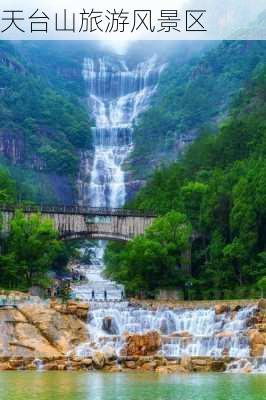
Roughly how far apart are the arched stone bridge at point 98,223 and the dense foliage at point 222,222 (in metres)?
2.06

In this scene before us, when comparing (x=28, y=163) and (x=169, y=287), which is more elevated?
(x=28, y=163)

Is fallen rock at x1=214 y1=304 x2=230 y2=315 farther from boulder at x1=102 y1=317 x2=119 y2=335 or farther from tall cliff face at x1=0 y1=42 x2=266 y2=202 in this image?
tall cliff face at x1=0 y1=42 x2=266 y2=202

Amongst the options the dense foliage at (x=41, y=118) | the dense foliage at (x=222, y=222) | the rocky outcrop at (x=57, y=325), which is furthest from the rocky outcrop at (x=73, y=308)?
the dense foliage at (x=41, y=118)

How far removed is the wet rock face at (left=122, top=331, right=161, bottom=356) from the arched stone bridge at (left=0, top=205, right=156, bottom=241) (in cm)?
3084

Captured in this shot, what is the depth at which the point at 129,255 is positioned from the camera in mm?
90438

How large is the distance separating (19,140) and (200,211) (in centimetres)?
6979

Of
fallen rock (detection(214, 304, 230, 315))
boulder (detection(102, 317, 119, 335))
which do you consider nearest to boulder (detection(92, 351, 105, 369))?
boulder (detection(102, 317, 119, 335))

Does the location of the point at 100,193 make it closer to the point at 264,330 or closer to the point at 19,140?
the point at 19,140

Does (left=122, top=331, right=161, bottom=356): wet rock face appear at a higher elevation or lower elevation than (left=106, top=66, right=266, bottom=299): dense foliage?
lower

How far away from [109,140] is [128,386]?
12352 centimetres

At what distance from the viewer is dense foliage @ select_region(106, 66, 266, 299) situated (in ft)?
287

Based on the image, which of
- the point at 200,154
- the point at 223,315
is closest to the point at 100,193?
the point at 200,154

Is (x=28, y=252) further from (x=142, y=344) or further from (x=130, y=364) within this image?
(x=130, y=364)

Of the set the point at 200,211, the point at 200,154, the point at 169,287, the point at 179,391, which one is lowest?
the point at 179,391
